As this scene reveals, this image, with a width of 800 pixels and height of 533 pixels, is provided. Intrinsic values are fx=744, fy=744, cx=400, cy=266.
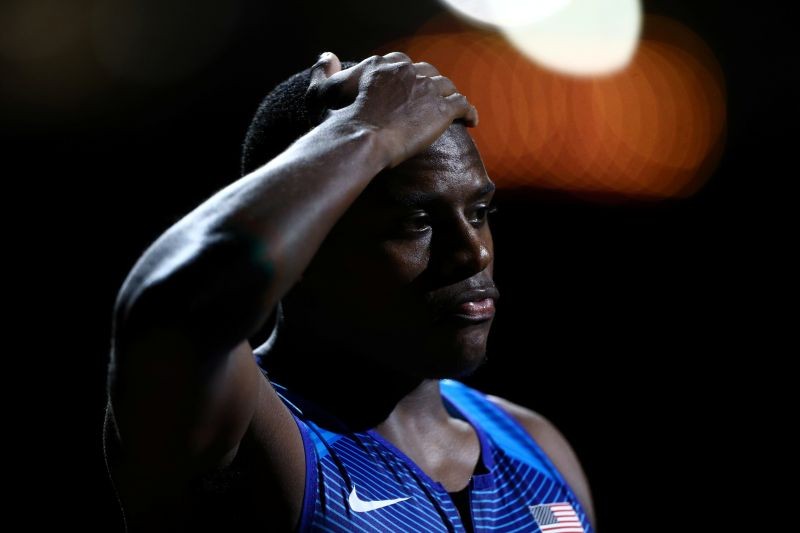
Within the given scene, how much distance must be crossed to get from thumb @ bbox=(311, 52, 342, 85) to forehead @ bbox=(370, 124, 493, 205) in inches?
8.4

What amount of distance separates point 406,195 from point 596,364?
2732 millimetres

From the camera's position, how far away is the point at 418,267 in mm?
1368

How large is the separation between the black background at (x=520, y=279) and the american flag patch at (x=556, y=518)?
1954 mm

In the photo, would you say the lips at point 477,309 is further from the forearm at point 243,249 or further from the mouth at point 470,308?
the forearm at point 243,249

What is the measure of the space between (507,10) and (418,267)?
410 centimetres

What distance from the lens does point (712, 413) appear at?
12.0 ft

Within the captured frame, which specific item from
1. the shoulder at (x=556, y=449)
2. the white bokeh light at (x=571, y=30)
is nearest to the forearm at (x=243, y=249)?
the shoulder at (x=556, y=449)

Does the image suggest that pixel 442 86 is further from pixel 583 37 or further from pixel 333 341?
pixel 583 37

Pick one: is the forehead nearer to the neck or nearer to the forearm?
the forearm

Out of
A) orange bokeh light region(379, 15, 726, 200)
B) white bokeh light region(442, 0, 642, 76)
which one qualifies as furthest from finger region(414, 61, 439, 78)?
white bokeh light region(442, 0, 642, 76)

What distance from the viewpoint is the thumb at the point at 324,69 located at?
1374 mm

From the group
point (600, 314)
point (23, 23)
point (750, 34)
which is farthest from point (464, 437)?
point (750, 34)

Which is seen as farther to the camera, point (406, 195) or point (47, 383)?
point (47, 383)

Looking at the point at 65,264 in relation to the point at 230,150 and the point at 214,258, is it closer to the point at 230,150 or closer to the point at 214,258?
the point at 230,150
